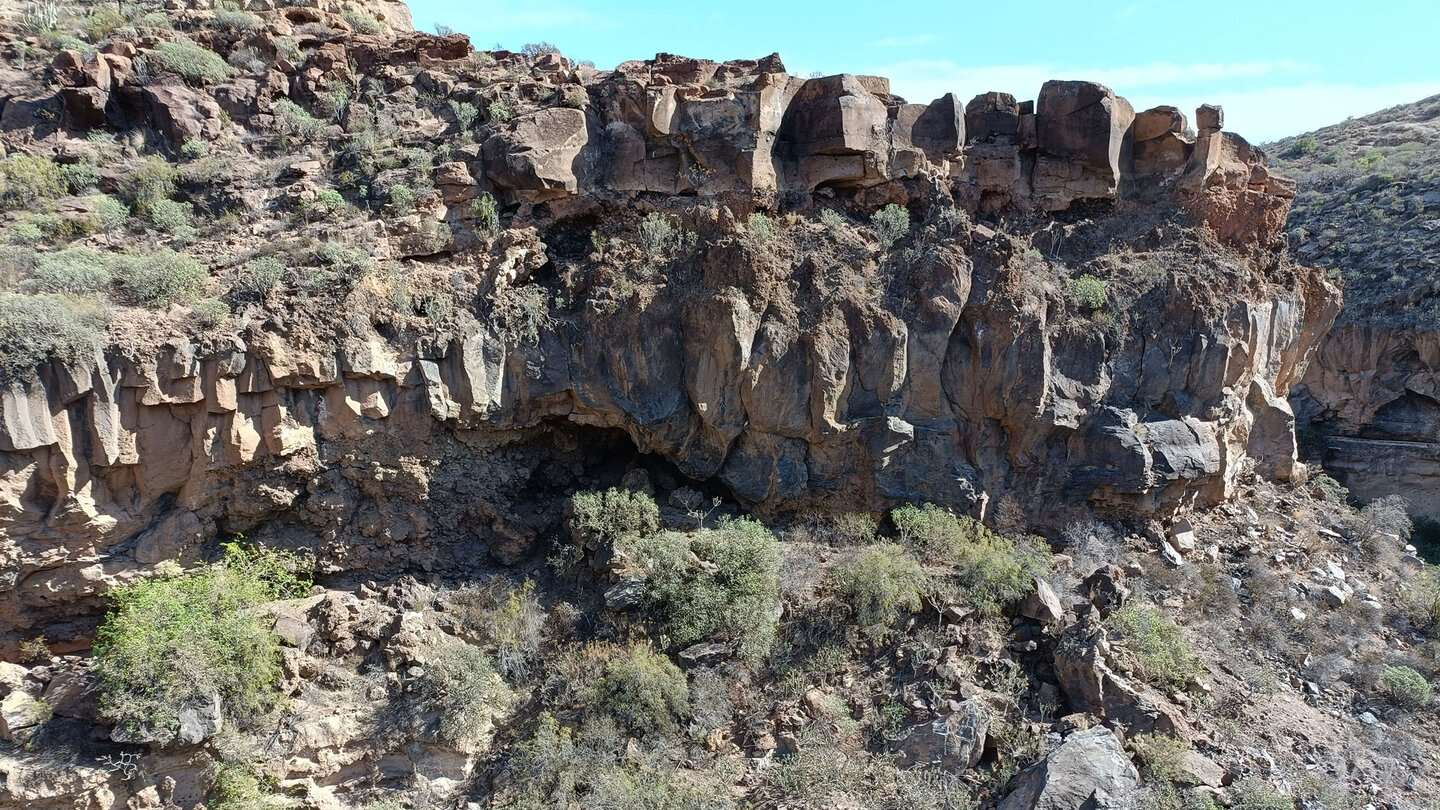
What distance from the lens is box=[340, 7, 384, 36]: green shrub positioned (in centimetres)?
1500

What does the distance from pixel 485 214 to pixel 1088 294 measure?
9745 millimetres

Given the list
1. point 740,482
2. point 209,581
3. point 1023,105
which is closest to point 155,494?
point 209,581

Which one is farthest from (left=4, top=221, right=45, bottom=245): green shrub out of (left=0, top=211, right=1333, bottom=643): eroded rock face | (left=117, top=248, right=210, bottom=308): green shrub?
(left=0, top=211, right=1333, bottom=643): eroded rock face

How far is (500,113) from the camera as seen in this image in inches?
493

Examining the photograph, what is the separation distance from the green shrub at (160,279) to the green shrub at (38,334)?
814 mm

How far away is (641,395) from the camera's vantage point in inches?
452

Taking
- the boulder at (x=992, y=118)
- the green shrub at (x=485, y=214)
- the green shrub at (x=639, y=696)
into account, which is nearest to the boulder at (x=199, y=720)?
the green shrub at (x=639, y=696)

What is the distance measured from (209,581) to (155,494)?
1.33 meters

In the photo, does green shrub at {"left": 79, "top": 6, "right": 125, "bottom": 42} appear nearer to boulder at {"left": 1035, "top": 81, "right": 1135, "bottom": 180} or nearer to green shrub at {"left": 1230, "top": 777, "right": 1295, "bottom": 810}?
boulder at {"left": 1035, "top": 81, "right": 1135, "bottom": 180}

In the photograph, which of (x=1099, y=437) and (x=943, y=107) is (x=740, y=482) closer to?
(x=1099, y=437)

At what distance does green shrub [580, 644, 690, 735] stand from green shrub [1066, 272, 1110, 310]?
345 inches

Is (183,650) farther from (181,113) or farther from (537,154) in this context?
(181,113)

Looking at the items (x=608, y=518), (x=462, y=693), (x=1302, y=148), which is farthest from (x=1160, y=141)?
(x=1302, y=148)

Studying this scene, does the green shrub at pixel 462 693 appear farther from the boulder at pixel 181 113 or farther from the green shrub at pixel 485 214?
the boulder at pixel 181 113
